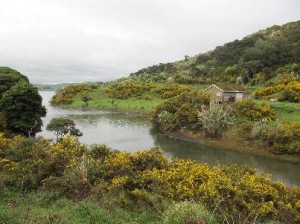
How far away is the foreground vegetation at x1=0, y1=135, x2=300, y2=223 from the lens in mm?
17094

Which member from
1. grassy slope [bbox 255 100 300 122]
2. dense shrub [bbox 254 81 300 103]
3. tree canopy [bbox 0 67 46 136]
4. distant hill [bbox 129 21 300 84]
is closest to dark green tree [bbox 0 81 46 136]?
tree canopy [bbox 0 67 46 136]

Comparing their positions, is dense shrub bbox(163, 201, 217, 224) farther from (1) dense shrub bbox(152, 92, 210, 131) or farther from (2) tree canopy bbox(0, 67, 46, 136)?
(1) dense shrub bbox(152, 92, 210, 131)

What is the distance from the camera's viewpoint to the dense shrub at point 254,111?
1826 inches

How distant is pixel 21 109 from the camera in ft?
123

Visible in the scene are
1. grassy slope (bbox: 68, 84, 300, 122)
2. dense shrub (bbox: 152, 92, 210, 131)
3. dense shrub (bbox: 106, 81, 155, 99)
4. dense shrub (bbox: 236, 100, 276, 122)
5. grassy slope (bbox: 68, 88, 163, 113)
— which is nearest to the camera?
dense shrub (bbox: 236, 100, 276, 122)

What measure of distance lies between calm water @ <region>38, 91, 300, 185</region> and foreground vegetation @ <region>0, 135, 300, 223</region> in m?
10.4

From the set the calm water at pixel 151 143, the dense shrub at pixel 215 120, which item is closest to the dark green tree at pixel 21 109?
the calm water at pixel 151 143

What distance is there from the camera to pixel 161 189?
18969mm

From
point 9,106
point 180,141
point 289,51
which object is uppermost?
point 289,51

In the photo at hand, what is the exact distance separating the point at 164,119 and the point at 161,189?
32068mm

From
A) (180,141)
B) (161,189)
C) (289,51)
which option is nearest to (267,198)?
(161,189)

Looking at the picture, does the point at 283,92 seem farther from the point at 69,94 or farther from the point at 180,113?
the point at 69,94

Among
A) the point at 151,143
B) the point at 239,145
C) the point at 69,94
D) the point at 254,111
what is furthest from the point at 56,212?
the point at 69,94

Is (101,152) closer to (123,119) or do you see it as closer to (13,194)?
(13,194)
